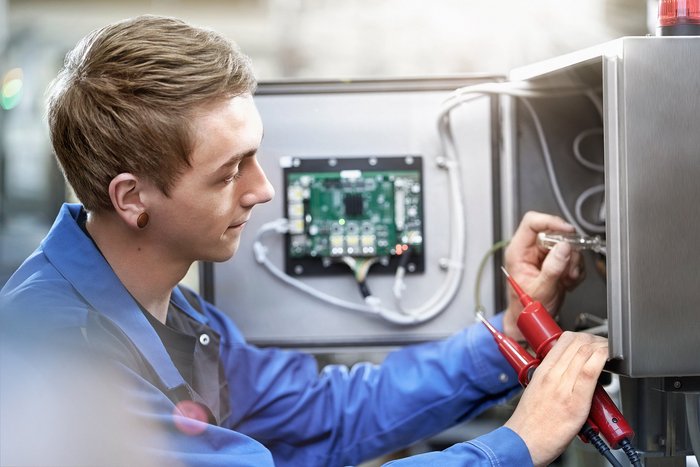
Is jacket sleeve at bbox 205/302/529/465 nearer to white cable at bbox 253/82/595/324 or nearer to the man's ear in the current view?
white cable at bbox 253/82/595/324

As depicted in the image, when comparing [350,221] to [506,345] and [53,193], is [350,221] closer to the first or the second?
[506,345]

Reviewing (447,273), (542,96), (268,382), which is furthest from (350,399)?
(542,96)

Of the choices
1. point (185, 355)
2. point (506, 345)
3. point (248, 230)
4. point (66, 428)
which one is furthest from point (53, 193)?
point (506, 345)

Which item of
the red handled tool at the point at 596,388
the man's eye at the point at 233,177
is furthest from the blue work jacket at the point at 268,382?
the man's eye at the point at 233,177

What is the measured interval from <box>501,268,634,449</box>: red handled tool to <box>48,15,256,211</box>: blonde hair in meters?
0.51

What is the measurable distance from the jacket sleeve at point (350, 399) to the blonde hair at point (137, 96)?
0.41 m

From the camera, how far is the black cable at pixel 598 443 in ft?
3.10

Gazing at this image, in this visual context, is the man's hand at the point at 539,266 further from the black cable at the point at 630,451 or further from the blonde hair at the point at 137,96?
the blonde hair at the point at 137,96

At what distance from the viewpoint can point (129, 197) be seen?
1.08m

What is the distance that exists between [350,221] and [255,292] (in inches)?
8.6

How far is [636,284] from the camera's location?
865mm

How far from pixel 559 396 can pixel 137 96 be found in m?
0.67

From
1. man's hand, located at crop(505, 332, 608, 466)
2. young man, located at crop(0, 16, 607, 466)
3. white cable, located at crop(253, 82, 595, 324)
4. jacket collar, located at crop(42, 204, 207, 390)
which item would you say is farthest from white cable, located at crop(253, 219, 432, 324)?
man's hand, located at crop(505, 332, 608, 466)

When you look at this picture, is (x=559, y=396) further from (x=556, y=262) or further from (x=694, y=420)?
(x=556, y=262)
